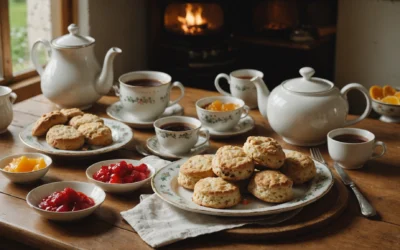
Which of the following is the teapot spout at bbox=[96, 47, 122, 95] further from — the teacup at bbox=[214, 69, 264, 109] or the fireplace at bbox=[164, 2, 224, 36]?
the fireplace at bbox=[164, 2, 224, 36]

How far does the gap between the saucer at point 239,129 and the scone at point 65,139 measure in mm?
403

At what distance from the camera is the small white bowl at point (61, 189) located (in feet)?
4.33

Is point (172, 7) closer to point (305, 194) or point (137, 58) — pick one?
point (137, 58)

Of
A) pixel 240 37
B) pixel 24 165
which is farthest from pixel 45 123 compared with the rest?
pixel 240 37

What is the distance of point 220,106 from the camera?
1921 millimetres

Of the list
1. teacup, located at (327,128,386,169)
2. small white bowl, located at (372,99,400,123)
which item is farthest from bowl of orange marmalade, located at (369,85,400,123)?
teacup, located at (327,128,386,169)

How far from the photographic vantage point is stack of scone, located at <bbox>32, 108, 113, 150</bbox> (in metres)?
1.67

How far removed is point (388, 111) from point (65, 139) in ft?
3.49

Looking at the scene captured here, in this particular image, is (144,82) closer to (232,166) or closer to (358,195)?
(232,166)

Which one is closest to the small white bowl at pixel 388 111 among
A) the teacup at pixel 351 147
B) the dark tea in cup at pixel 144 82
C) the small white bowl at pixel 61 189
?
the teacup at pixel 351 147

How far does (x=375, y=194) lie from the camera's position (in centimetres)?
151

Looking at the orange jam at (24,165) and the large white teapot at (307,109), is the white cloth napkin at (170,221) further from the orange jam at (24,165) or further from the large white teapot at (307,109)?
the large white teapot at (307,109)

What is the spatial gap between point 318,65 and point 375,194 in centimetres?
170

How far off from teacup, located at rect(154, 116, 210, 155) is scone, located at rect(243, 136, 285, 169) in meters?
0.27
